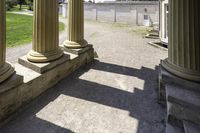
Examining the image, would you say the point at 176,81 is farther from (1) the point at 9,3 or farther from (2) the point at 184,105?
(1) the point at 9,3

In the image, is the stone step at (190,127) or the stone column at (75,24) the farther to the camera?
the stone column at (75,24)

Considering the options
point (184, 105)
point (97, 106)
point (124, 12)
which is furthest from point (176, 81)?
point (124, 12)

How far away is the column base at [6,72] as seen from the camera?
3.52 metres

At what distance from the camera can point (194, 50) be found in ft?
11.4

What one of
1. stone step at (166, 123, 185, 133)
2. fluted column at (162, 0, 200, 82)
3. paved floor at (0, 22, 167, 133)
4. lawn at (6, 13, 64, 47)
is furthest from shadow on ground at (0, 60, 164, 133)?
lawn at (6, 13, 64, 47)

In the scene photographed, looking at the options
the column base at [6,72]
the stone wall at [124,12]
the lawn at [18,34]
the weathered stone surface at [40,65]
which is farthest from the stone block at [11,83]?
the stone wall at [124,12]

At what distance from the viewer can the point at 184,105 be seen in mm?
2949

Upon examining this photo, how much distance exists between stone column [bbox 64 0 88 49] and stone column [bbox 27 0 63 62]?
62.4 inches

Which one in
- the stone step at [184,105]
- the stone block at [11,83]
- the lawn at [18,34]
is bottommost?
the stone step at [184,105]

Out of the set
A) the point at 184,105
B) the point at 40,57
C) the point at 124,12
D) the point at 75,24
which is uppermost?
the point at 124,12

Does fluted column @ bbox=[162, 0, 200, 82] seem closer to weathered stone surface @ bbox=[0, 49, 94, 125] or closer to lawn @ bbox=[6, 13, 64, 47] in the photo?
weathered stone surface @ bbox=[0, 49, 94, 125]

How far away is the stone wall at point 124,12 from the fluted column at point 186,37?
22.7m

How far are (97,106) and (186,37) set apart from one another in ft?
7.18

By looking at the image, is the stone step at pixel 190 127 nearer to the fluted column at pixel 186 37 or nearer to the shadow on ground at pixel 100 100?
the shadow on ground at pixel 100 100
